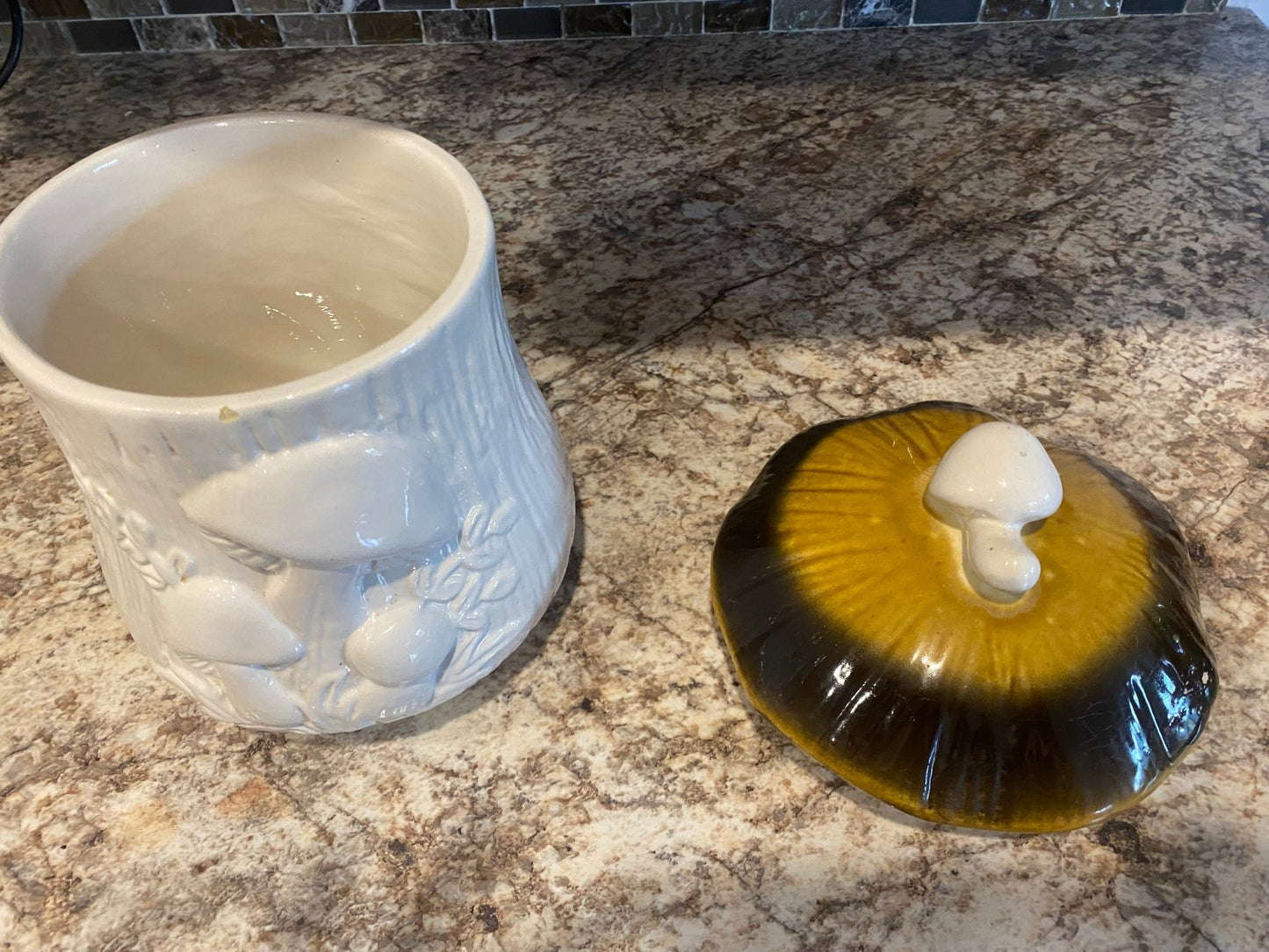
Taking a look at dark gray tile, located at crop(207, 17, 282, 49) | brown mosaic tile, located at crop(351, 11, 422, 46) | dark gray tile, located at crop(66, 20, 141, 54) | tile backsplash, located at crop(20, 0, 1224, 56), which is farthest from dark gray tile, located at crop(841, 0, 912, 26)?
dark gray tile, located at crop(66, 20, 141, 54)

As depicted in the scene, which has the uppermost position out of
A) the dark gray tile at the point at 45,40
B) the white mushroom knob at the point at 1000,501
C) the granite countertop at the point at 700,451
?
the dark gray tile at the point at 45,40

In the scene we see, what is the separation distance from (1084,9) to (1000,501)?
648 millimetres

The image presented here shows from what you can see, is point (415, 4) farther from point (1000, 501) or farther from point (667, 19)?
point (1000, 501)

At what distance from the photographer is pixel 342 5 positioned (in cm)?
76

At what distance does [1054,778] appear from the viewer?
319 mm

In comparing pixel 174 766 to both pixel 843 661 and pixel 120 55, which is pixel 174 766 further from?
pixel 120 55

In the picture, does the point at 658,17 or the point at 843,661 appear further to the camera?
the point at 658,17

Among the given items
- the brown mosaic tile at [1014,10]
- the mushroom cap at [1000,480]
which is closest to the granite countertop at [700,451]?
the brown mosaic tile at [1014,10]

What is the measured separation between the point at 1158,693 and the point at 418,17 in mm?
714

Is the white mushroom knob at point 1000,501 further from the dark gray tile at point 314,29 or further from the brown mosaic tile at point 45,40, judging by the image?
the brown mosaic tile at point 45,40

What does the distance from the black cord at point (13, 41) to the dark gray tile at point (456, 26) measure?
29 cm

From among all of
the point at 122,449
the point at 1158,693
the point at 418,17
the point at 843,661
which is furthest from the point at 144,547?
the point at 418,17

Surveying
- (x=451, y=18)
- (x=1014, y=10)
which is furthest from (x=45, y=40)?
(x=1014, y=10)

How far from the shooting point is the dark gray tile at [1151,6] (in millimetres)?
783
